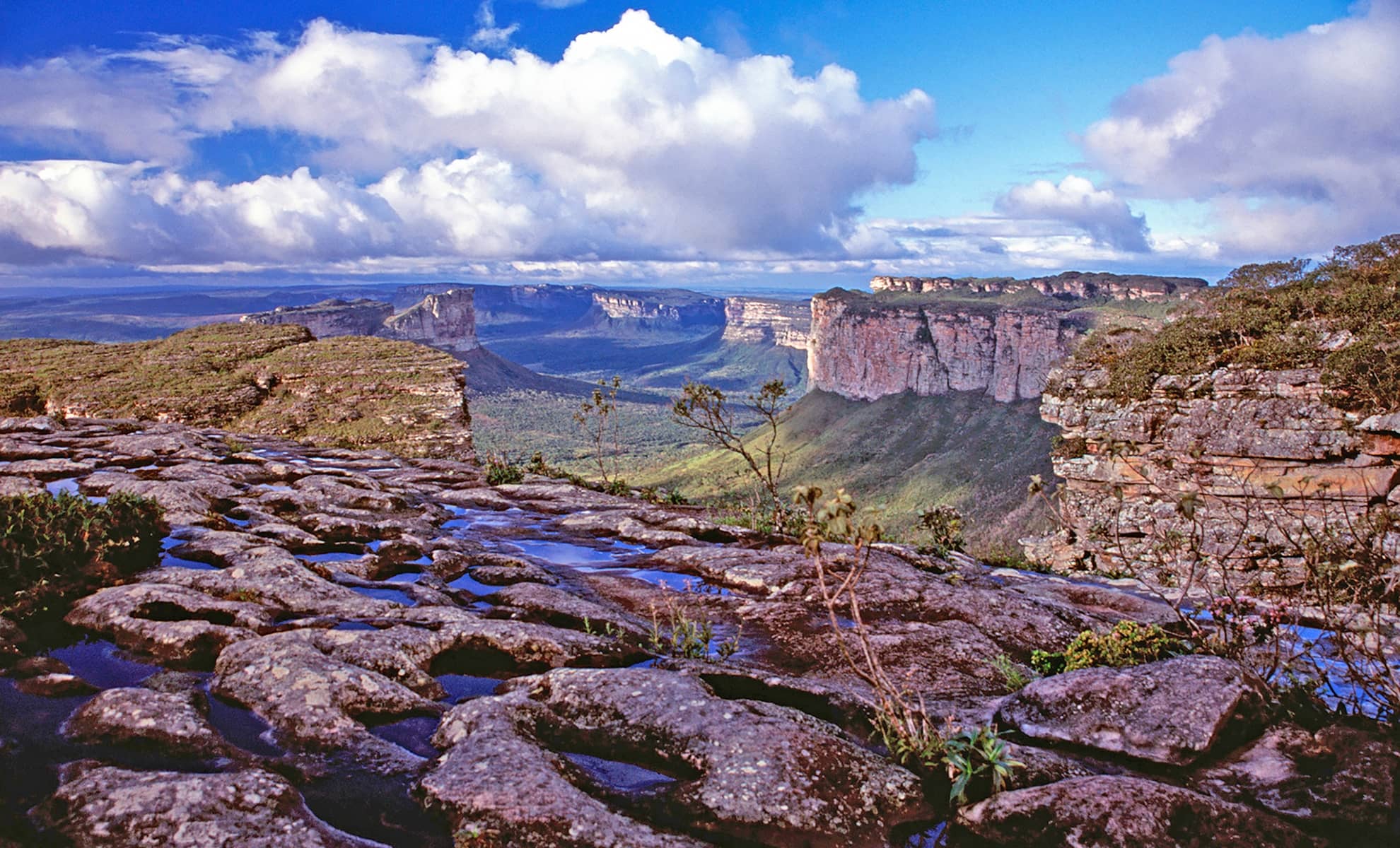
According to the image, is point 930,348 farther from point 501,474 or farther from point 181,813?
point 181,813

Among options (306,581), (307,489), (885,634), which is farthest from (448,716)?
(307,489)

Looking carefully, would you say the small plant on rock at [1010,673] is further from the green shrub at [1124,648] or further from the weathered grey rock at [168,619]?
the weathered grey rock at [168,619]

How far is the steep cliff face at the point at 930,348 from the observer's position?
120 m

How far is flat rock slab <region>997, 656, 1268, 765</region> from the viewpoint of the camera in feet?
23.1

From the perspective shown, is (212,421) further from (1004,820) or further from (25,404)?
(1004,820)

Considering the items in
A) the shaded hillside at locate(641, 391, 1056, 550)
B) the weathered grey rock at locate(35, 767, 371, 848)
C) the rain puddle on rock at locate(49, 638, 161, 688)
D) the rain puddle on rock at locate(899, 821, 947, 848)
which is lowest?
the shaded hillside at locate(641, 391, 1056, 550)

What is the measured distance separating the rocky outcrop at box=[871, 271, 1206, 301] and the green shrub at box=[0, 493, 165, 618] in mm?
141580

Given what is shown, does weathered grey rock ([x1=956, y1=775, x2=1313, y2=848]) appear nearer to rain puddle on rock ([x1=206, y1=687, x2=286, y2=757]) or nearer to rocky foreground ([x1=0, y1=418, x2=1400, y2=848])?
rocky foreground ([x1=0, y1=418, x2=1400, y2=848])

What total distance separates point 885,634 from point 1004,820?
5.11 m

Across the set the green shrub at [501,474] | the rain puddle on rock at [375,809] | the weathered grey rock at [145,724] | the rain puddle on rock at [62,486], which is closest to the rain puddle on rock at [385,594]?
the weathered grey rock at [145,724]

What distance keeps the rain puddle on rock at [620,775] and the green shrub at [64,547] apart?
705 cm

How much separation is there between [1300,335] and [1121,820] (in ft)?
84.4

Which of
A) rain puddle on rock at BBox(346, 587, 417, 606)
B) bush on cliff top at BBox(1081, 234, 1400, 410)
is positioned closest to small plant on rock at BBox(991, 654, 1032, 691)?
rain puddle on rock at BBox(346, 587, 417, 606)

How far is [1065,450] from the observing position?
28.5m
